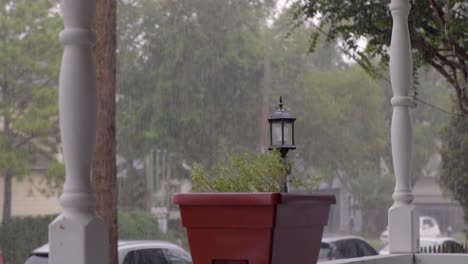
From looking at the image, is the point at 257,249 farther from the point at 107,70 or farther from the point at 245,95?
the point at 245,95

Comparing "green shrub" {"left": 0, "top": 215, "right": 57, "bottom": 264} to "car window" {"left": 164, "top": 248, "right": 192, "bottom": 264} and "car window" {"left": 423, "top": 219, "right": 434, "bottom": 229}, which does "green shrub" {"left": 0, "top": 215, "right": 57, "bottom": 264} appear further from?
"car window" {"left": 423, "top": 219, "right": 434, "bottom": 229}

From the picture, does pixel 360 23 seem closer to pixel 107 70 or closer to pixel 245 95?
pixel 107 70

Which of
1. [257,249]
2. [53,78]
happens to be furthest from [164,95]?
[257,249]

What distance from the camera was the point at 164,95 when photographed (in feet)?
74.7

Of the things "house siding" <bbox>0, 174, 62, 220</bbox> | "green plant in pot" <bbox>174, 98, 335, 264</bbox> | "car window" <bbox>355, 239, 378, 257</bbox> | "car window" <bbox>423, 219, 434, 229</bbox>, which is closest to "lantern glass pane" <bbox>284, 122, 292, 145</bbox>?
"green plant in pot" <bbox>174, 98, 335, 264</bbox>

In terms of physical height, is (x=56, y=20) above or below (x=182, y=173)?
above

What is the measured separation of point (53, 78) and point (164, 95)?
462 cm

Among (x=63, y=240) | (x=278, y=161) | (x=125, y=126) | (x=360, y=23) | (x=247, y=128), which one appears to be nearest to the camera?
(x=63, y=240)

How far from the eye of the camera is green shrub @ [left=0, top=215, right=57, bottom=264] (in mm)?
17219

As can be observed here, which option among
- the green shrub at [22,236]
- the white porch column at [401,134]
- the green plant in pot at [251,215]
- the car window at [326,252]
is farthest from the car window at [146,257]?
the green shrub at [22,236]

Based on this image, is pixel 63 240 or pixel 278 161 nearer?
pixel 63 240

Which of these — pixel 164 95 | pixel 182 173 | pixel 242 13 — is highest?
pixel 242 13

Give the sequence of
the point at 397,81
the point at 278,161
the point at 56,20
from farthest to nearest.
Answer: the point at 56,20, the point at 397,81, the point at 278,161

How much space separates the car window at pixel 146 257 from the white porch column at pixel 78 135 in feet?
22.9
